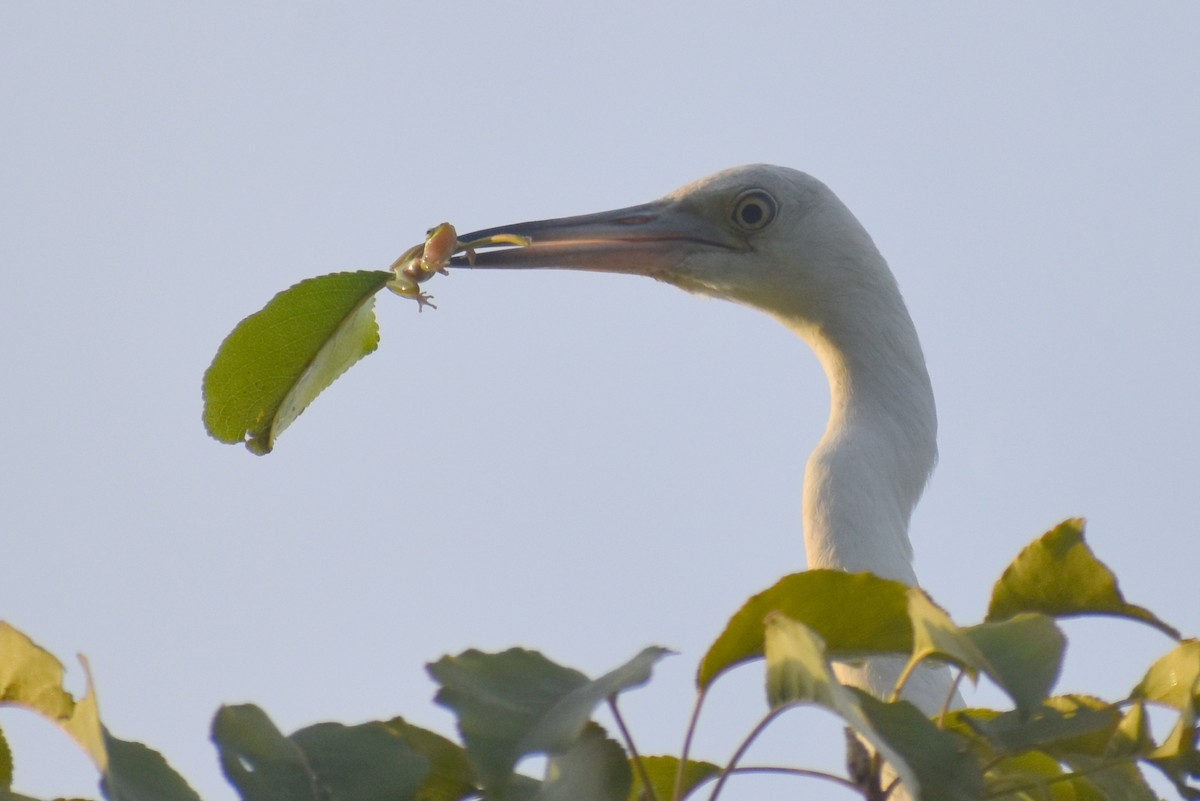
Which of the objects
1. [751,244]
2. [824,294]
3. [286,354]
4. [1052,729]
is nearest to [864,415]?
[824,294]

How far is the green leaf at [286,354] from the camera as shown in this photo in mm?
2455

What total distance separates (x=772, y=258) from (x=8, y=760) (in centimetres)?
433

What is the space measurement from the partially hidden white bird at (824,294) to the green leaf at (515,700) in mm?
2844

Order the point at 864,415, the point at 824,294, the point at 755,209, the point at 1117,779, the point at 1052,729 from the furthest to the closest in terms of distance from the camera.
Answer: the point at 755,209 < the point at 824,294 < the point at 864,415 < the point at 1117,779 < the point at 1052,729

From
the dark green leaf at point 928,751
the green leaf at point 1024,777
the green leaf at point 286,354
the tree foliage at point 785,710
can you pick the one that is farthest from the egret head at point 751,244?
the dark green leaf at point 928,751

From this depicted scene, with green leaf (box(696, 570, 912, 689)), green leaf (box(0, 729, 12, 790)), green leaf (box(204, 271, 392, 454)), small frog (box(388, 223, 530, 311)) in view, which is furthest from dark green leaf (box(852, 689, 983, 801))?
small frog (box(388, 223, 530, 311))

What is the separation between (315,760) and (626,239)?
169 inches

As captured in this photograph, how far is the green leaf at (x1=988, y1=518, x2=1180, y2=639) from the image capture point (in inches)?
69.7

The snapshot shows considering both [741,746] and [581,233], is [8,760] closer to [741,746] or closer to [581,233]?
Result: [741,746]

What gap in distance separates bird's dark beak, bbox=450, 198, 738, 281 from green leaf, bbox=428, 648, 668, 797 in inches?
148

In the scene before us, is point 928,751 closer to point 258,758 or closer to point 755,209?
point 258,758

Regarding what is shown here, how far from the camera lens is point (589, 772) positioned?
5.23ft

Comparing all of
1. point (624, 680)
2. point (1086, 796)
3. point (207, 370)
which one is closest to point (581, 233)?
point (207, 370)

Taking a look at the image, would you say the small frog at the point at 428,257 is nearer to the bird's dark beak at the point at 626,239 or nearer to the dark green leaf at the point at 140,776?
the bird's dark beak at the point at 626,239
